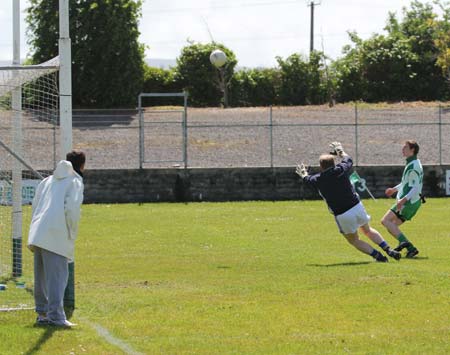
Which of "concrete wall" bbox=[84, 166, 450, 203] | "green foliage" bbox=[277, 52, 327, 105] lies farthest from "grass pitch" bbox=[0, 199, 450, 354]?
"green foliage" bbox=[277, 52, 327, 105]

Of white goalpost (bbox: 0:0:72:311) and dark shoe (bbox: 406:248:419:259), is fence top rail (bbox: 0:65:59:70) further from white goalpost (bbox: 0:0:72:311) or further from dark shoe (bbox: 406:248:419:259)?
dark shoe (bbox: 406:248:419:259)

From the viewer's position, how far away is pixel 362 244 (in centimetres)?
1571

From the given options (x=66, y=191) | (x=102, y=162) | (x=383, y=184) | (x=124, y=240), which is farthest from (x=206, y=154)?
(x=66, y=191)

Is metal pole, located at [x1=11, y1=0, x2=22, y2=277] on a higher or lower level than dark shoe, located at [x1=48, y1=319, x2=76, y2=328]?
higher

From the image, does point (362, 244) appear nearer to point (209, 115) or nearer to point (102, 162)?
point (102, 162)

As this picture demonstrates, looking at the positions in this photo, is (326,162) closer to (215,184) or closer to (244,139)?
(215,184)

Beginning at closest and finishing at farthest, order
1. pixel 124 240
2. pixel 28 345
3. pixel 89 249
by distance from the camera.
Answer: pixel 28 345 → pixel 89 249 → pixel 124 240

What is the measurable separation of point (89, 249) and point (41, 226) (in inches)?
331

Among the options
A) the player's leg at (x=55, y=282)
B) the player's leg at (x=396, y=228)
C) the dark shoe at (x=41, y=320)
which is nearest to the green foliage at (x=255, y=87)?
the player's leg at (x=396, y=228)

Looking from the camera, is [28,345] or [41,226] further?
[41,226]

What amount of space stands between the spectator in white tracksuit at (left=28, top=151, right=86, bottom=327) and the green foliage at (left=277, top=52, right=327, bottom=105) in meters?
42.9

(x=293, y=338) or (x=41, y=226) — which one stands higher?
(x=41, y=226)

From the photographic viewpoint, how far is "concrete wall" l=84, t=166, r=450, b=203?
32.2 metres

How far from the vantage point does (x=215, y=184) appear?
32750 mm
